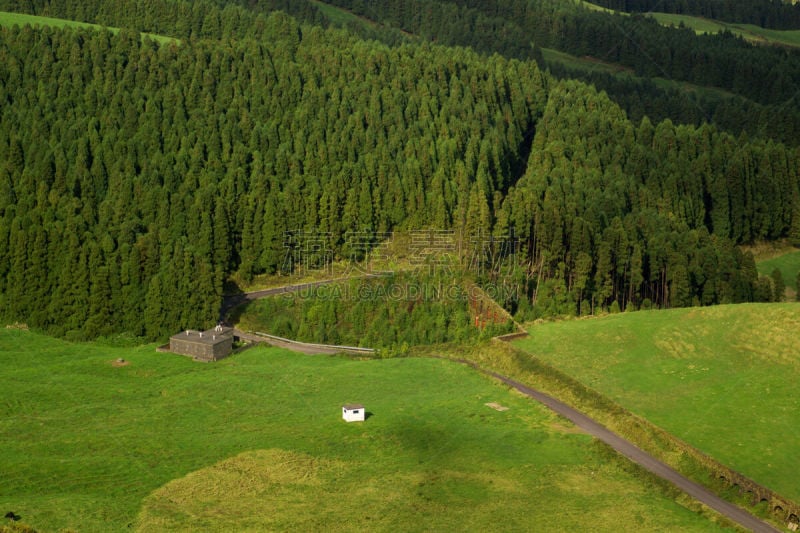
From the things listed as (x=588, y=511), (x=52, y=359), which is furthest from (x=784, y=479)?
(x=52, y=359)

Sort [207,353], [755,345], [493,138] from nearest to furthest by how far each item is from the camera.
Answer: [755,345]
[207,353]
[493,138]

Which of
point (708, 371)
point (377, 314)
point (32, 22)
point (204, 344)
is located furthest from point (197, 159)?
point (708, 371)

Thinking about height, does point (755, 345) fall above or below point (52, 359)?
above

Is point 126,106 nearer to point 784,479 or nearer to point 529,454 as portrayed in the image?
point 529,454

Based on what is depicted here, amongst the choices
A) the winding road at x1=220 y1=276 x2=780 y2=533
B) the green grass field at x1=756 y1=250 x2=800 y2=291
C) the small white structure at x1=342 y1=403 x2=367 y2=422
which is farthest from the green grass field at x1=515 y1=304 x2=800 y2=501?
the green grass field at x1=756 y1=250 x2=800 y2=291

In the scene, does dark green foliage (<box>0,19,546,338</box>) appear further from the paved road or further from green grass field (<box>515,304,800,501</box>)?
the paved road
